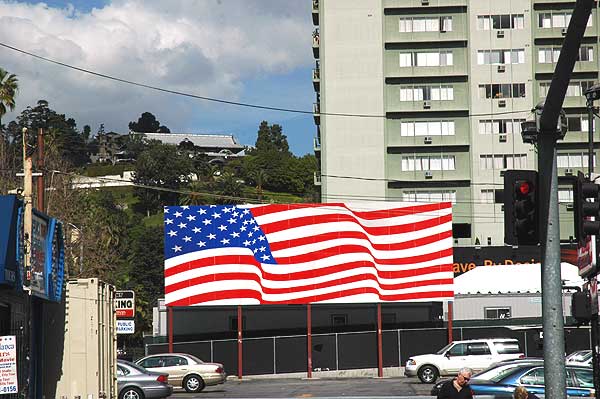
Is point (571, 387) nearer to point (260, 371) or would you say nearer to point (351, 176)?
point (260, 371)

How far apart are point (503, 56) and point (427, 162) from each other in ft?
33.0

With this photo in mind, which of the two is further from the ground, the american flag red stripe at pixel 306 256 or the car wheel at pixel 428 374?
the american flag red stripe at pixel 306 256

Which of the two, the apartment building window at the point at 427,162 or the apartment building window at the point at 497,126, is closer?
the apartment building window at the point at 497,126

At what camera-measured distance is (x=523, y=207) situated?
14438 millimetres

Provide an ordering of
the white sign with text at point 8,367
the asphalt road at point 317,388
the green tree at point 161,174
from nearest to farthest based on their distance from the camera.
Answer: the white sign with text at point 8,367, the asphalt road at point 317,388, the green tree at point 161,174

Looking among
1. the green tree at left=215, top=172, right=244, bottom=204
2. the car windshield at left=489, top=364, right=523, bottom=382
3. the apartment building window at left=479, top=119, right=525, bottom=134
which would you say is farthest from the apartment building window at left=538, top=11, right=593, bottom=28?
the green tree at left=215, top=172, right=244, bottom=204

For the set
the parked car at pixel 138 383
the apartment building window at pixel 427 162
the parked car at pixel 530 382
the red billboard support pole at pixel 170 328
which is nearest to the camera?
the parked car at pixel 530 382

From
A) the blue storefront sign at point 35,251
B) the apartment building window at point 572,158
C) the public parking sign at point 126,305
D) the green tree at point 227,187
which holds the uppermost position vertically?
the green tree at point 227,187

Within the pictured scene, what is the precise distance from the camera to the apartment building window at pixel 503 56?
83.5 metres

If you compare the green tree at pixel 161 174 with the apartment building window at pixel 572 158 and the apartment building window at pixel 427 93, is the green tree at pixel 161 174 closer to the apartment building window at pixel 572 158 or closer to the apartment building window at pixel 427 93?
the apartment building window at pixel 427 93

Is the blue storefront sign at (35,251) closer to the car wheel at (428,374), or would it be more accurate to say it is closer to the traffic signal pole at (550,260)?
the traffic signal pole at (550,260)

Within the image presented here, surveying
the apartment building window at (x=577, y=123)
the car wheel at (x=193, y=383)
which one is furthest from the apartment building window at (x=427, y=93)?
the car wheel at (x=193, y=383)

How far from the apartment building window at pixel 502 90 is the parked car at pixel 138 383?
5748cm

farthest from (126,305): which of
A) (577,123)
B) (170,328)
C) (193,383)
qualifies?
(577,123)
